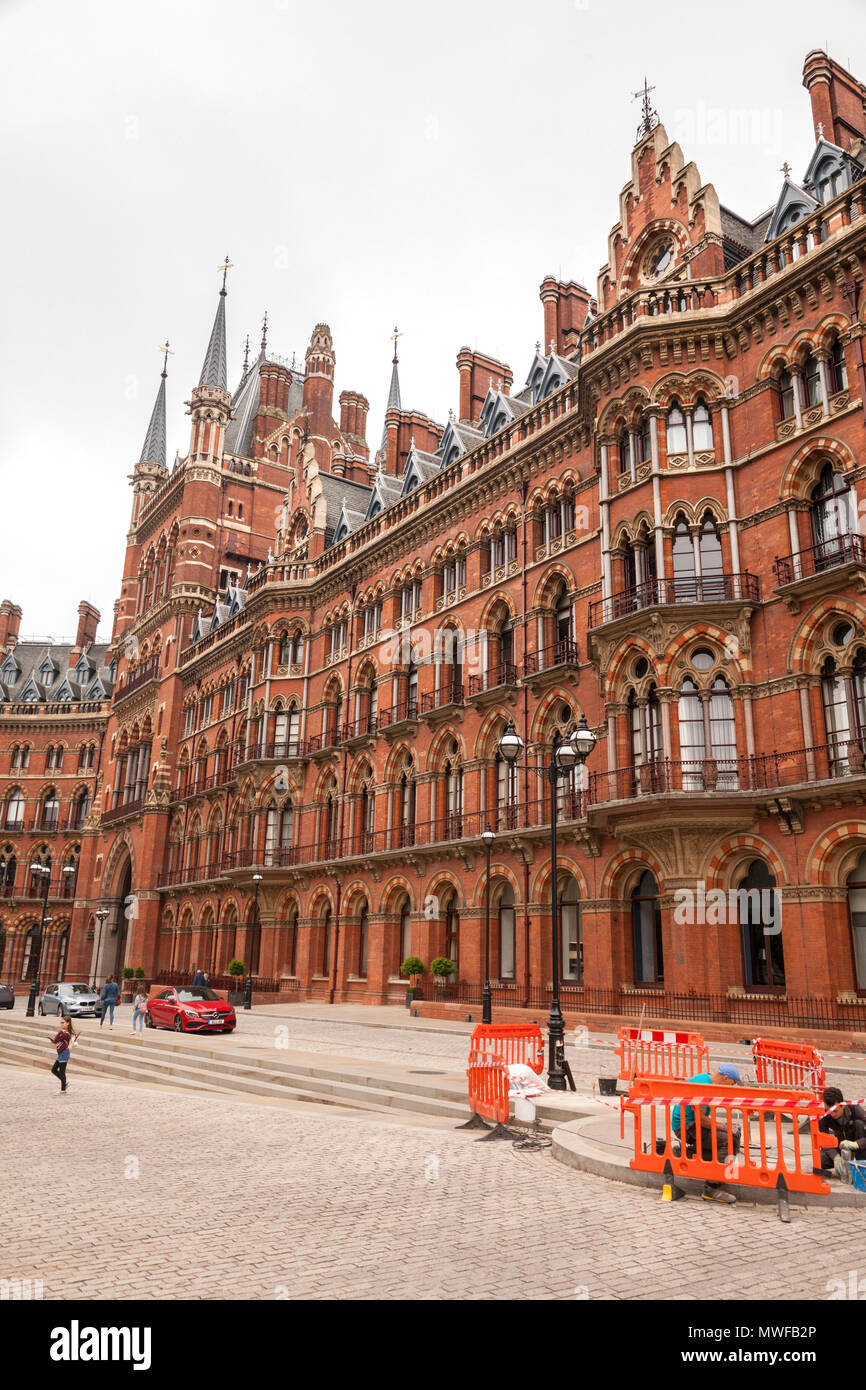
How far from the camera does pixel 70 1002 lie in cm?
3456

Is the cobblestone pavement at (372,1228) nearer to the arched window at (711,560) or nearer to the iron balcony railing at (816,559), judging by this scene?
the iron balcony railing at (816,559)

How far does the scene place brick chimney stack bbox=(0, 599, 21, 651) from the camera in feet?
281

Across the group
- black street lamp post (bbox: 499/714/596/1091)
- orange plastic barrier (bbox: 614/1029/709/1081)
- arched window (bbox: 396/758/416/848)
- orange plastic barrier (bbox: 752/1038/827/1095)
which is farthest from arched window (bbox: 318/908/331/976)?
orange plastic barrier (bbox: 752/1038/827/1095)

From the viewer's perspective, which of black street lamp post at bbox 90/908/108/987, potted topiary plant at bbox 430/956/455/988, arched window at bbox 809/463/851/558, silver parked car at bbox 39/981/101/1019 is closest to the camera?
arched window at bbox 809/463/851/558

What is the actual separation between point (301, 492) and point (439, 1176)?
44.3 meters

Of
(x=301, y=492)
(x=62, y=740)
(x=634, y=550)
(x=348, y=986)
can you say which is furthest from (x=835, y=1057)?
(x=62, y=740)

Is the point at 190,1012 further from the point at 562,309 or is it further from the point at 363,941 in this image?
the point at 562,309

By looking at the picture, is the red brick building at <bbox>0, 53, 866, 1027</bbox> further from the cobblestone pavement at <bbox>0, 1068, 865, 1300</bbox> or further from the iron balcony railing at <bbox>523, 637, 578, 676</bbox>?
the cobblestone pavement at <bbox>0, 1068, 865, 1300</bbox>

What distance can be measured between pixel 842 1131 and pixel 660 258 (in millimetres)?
26765

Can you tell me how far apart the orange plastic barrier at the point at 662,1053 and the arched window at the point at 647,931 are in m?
10.9

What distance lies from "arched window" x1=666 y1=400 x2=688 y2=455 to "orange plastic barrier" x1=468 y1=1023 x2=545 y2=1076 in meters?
17.2

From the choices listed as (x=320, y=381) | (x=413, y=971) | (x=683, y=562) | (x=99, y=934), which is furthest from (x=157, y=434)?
(x=683, y=562)
